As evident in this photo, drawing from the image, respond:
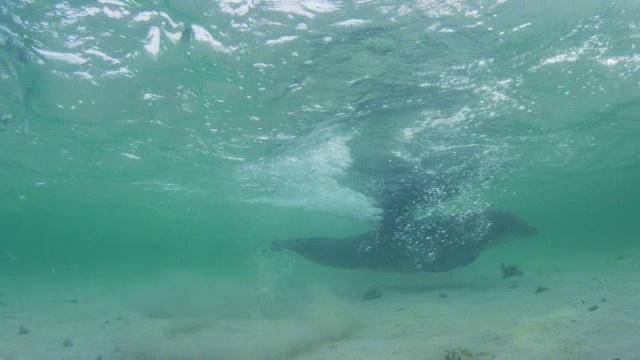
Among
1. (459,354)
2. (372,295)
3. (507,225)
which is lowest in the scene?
(459,354)

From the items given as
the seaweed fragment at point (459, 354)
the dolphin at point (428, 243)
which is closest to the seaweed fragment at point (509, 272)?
the dolphin at point (428, 243)

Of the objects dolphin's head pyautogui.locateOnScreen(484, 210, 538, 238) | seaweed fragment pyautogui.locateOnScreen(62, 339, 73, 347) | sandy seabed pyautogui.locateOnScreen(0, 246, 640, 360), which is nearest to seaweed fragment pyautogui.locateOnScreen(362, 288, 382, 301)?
A: sandy seabed pyautogui.locateOnScreen(0, 246, 640, 360)

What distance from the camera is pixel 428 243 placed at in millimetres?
17047

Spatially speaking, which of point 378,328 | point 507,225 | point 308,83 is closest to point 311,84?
point 308,83

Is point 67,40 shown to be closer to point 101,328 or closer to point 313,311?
point 101,328

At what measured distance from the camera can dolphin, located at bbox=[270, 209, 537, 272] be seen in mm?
16562

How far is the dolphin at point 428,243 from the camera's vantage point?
16562 mm

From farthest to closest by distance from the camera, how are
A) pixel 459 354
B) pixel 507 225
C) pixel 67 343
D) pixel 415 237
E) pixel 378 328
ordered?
pixel 415 237, pixel 507 225, pixel 378 328, pixel 67 343, pixel 459 354

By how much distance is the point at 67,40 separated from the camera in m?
10.3

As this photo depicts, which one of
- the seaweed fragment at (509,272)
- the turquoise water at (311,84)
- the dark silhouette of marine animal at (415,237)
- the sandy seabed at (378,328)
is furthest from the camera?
the seaweed fragment at (509,272)

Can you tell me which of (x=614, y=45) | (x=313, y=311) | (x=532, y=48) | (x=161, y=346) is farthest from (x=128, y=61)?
(x=614, y=45)

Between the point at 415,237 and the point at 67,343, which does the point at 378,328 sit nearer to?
the point at 67,343

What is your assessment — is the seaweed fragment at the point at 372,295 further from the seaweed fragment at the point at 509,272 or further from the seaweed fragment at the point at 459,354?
the seaweed fragment at the point at 459,354

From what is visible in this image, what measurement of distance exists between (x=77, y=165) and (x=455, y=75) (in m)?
25.2
